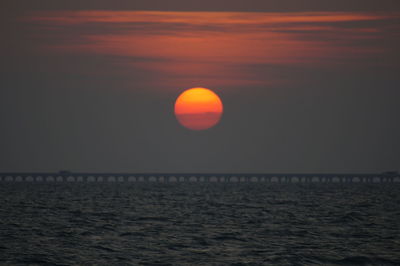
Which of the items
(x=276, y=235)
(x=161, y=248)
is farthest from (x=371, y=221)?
(x=161, y=248)

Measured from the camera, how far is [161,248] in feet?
118

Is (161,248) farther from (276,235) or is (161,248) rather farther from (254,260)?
(276,235)

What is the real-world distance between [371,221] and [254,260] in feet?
80.6

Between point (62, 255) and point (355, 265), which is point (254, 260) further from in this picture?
point (62, 255)

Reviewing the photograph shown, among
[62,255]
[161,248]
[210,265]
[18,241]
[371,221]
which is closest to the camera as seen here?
[210,265]

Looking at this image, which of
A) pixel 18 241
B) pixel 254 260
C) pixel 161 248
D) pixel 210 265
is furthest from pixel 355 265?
pixel 18 241

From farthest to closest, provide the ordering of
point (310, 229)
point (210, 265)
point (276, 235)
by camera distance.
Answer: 1. point (310, 229)
2. point (276, 235)
3. point (210, 265)

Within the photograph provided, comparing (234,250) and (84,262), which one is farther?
(234,250)

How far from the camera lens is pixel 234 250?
35281mm

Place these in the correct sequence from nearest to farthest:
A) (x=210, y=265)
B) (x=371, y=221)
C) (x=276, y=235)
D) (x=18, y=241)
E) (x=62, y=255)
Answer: (x=210, y=265) → (x=62, y=255) → (x=18, y=241) → (x=276, y=235) → (x=371, y=221)

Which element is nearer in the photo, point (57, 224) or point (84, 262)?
point (84, 262)

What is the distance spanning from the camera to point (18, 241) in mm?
38812

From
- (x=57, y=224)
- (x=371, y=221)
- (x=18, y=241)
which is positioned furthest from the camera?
(x=371, y=221)

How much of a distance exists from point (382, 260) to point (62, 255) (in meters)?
15.1
